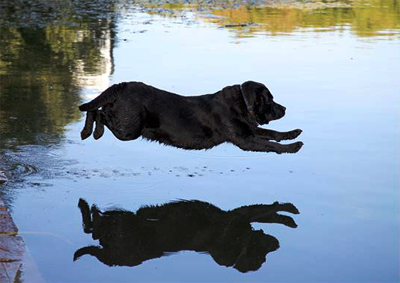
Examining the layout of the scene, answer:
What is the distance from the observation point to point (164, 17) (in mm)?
20109

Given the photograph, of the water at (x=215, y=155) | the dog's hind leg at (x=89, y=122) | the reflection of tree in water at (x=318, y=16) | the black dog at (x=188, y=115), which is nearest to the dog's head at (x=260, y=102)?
the black dog at (x=188, y=115)

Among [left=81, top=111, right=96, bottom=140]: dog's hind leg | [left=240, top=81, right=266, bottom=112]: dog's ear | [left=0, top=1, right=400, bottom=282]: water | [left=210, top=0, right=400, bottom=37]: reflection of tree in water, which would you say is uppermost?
[left=240, top=81, right=266, bottom=112]: dog's ear

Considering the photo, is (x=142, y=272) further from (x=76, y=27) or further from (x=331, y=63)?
(x=76, y=27)

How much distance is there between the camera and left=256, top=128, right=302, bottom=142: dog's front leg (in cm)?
793

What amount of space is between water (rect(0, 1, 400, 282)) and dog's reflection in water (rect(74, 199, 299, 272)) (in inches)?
3.8

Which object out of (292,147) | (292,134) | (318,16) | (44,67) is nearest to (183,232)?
(292,147)

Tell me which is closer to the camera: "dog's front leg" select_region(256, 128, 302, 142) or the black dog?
the black dog

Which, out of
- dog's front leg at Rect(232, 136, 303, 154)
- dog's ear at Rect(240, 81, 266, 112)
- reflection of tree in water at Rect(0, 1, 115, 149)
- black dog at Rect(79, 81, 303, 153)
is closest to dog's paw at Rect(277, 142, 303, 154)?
dog's front leg at Rect(232, 136, 303, 154)

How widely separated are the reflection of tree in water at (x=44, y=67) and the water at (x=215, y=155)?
3 centimetres

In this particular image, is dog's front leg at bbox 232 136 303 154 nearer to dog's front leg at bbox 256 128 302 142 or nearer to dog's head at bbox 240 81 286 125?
dog's front leg at bbox 256 128 302 142

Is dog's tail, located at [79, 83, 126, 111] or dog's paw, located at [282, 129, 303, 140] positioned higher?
dog's tail, located at [79, 83, 126, 111]

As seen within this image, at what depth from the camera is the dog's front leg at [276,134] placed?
7.93 metres

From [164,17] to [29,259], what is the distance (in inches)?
594

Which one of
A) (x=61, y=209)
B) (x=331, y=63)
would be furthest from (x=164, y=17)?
(x=61, y=209)
